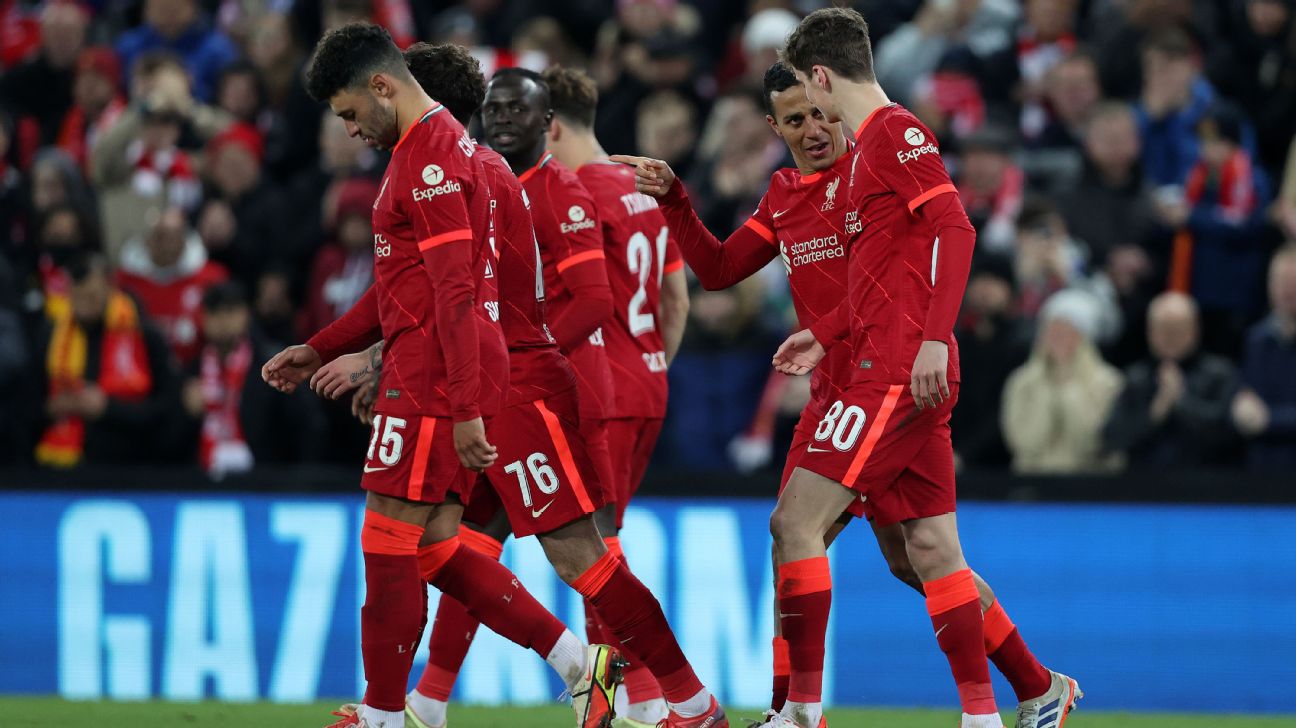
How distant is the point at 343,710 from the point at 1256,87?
330 inches

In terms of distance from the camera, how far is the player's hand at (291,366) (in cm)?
696

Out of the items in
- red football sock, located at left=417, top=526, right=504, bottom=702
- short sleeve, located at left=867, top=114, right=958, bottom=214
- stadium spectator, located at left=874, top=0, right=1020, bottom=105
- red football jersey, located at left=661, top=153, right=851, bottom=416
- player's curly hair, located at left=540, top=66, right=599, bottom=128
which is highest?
stadium spectator, located at left=874, top=0, right=1020, bottom=105

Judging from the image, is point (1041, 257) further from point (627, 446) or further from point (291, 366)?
point (291, 366)

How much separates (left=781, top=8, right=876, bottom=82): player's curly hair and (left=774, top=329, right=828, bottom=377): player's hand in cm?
101

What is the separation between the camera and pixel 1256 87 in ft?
42.4

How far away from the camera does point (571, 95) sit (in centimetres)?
826

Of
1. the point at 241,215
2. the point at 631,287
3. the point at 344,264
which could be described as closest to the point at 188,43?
the point at 241,215

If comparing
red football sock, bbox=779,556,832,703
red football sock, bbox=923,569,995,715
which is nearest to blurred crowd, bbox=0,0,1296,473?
red football sock, bbox=923,569,995,715

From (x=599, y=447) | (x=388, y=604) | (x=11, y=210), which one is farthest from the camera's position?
(x=11, y=210)

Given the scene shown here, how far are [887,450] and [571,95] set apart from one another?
2.59 meters

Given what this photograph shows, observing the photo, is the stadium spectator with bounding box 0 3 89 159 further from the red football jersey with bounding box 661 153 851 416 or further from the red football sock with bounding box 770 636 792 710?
the red football sock with bounding box 770 636 792 710

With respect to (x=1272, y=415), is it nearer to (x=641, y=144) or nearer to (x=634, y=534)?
(x=634, y=534)

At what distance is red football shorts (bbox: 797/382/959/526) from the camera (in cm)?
643

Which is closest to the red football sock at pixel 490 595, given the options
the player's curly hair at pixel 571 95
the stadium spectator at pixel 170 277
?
the player's curly hair at pixel 571 95
